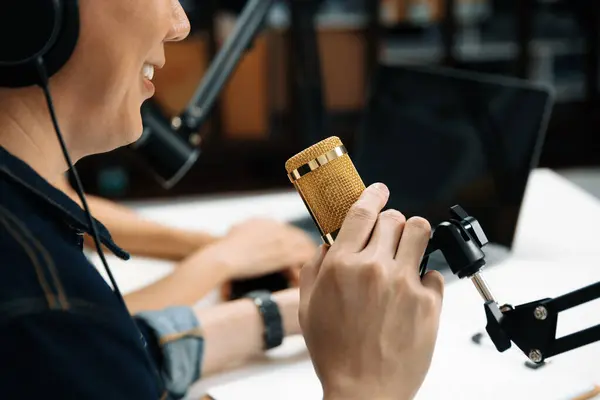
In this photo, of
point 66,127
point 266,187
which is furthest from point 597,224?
point 266,187

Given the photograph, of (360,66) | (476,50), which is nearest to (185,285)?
(360,66)

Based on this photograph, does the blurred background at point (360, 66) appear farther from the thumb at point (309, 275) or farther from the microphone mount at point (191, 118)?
the thumb at point (309, 275)

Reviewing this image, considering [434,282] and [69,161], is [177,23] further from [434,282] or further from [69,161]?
[434,282]

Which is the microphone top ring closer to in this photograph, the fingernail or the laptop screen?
the fingernail

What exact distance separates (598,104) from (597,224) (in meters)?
2.32

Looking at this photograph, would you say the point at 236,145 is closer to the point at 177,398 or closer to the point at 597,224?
the point at 597,224

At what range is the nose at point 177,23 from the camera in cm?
65

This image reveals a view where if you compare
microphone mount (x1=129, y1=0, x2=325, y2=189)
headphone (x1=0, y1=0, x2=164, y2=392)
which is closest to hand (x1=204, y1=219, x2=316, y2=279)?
microphone mount (x1=129, y1=0, x2=325, y2=189)

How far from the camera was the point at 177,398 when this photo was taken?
0.88m

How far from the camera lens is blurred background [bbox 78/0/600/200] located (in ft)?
10.3

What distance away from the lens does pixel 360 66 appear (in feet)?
10.8

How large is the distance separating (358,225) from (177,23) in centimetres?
23

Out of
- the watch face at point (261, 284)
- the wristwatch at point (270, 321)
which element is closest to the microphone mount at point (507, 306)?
the wristwatch at point (270, 321)

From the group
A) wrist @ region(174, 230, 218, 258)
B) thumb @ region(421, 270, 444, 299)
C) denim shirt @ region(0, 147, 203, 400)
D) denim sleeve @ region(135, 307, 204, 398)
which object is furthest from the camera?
wrist @ region(174, 230, 218, 258)
